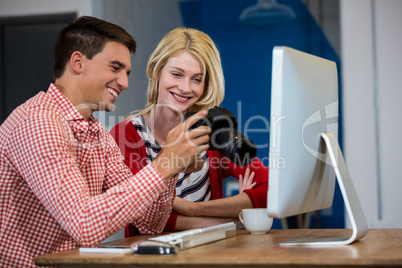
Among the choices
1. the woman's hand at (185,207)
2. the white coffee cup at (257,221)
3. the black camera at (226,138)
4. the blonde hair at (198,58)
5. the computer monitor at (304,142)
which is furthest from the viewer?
the blonde hair at (198,58)

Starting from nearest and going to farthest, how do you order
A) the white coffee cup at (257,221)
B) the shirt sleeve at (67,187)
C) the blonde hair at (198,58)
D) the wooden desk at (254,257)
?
1. the wooden desk at (254,257)
2. the shirt sleeve at (67,187)
3. the white coffee cup at (257,221)
4. the blonde hair at (198,58)

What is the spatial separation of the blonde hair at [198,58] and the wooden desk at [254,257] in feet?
3.46

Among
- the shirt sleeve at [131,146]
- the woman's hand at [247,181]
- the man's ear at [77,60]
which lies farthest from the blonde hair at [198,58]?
the man's ear at [77,60]

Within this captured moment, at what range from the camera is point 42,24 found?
3.92m

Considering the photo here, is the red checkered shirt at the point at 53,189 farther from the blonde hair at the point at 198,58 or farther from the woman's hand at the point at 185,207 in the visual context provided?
the blonde hair at the point at 198,58

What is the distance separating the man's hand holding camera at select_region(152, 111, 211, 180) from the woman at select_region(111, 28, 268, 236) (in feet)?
1.85

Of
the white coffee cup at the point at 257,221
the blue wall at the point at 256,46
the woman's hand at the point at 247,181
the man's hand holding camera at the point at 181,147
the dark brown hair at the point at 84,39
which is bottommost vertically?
the white coffee cup at the point at 257,221

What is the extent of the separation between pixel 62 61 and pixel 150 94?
739 millimetres

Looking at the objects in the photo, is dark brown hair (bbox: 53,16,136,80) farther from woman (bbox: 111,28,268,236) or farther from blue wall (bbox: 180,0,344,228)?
blue wall (bbox: 180,0,344,228)

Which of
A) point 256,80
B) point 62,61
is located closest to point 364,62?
point 256,80

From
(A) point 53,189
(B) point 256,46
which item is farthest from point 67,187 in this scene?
(B) point 256,46

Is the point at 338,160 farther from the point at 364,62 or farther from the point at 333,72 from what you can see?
the point at 364,62

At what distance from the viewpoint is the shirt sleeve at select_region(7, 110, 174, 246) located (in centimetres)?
115

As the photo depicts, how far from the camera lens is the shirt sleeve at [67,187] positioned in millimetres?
1151
